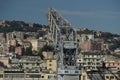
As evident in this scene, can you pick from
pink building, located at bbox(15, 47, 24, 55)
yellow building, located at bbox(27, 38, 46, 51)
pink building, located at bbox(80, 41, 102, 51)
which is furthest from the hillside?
pink building, located at bbox(15, 47, 24, 55)

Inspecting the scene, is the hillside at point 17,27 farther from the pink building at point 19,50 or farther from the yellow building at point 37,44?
the pink building at point 19,50

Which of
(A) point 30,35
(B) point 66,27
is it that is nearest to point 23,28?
(A) point 30,35

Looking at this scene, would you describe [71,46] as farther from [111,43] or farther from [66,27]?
[111,43]

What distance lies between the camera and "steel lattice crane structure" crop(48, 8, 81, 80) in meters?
67.4

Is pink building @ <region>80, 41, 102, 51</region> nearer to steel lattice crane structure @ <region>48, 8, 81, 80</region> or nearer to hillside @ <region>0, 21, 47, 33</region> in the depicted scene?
hillside @ <region>0, 21, 47, 33</region>

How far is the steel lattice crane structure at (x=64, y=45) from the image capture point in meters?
67.4

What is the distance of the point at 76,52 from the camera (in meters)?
68.1

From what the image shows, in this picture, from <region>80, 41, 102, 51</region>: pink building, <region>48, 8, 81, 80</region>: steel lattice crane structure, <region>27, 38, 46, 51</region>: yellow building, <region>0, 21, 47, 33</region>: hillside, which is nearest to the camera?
<region>48, 8, 81, 80</region>: steel lattice crane structure

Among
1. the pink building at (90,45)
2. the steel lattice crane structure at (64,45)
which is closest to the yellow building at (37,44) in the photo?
the pink building at (90,45)

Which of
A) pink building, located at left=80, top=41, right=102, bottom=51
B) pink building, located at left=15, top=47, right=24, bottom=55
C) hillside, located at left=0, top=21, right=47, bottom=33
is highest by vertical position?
hillside, located at left=0, top=21, right=47, bottom=33

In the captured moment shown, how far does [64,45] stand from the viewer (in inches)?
2707

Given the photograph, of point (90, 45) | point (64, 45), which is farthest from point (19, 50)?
point (64, 45)

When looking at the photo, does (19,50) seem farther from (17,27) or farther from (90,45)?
(17,27)

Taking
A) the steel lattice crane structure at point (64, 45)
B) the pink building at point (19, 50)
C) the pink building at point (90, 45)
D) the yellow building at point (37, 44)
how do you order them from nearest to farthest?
the steel lattice crane structure at point (64, 45) → the pink building at point (19, 50) → the yellow building at point (37, 44) → the pink building at point (90, 45)
